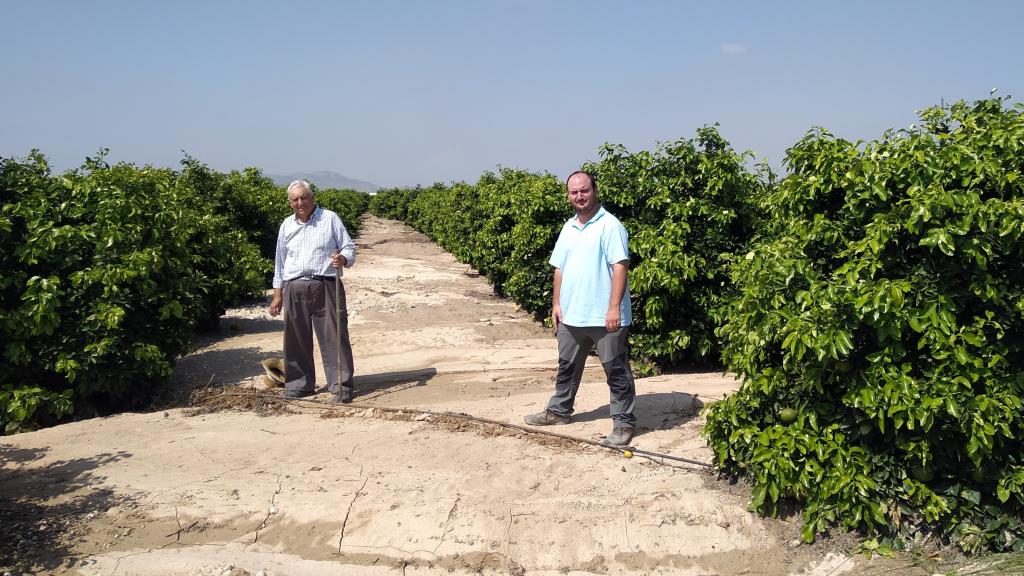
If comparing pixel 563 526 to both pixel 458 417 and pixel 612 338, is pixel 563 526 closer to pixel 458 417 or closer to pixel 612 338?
pixel 612 338

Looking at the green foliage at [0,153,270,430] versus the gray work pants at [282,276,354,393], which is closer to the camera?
the green foliage at [0,153,270,430]

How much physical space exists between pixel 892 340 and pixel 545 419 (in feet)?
8.48

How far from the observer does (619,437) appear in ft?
16.0

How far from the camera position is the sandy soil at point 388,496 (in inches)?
149

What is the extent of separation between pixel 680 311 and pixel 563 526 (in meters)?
3.80

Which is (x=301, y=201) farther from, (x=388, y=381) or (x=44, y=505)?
(x=44, y=505)

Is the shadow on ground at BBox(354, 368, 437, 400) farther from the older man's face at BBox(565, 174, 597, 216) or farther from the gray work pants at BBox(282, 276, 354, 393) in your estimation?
the older man's face at BBox(565, 174, 597, 216)

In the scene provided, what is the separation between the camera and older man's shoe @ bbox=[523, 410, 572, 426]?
17.6 feet

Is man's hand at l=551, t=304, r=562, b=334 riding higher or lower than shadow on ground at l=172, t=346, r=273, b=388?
higher

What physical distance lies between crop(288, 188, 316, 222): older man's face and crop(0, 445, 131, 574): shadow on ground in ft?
7.81

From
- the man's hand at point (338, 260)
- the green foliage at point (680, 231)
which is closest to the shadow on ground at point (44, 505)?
the man's hand at point (338, 260)

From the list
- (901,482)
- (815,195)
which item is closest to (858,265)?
(815,195)

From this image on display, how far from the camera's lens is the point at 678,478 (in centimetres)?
438

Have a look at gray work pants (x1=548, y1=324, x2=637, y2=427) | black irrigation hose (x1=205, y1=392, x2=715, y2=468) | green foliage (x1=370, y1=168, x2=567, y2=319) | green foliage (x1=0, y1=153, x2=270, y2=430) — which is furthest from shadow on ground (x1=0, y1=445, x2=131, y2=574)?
green foliage (x1=370, y1=168, x2=567, y2=319)
